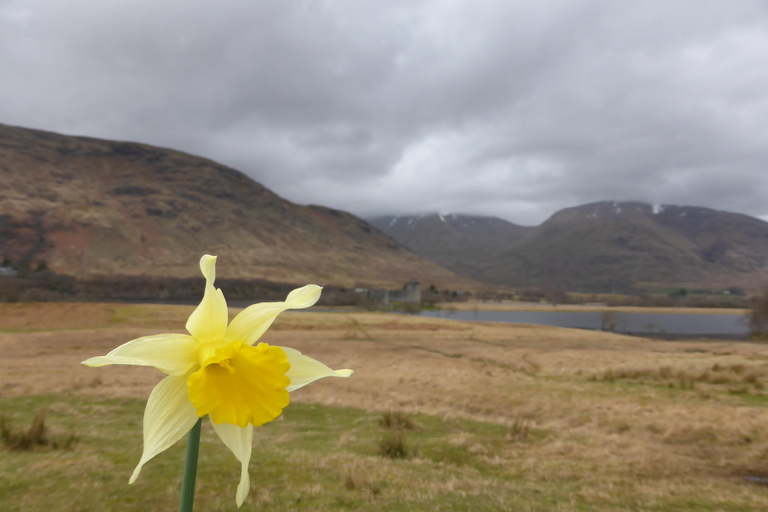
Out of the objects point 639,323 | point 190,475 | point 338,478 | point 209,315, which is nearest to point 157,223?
point 639,323

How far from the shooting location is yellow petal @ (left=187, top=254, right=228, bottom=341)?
58.8 inches

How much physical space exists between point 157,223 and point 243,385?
456 ft

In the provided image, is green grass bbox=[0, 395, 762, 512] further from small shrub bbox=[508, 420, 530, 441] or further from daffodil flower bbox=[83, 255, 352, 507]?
daffodil flower bbox=[83, 255, 352, 507]

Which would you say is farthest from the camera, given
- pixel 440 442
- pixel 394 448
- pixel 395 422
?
pixel 395 422

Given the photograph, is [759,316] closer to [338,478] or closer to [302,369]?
[338,478]

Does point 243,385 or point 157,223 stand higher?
point 157,223

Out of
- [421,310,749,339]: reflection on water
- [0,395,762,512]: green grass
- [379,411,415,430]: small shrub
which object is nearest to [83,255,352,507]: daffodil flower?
[0,395,762,512]: green grass

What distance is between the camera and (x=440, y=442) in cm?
752

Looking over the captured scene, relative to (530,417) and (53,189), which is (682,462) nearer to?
(530,417)

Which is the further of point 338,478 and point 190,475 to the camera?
point 338,478

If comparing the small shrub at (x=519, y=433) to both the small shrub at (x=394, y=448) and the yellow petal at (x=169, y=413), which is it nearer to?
the small shrub at (x=394, y=448)

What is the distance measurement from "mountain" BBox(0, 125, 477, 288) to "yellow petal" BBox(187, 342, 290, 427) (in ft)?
288

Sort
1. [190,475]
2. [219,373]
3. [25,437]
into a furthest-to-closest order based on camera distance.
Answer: [25,437], [219,373], [190,475]

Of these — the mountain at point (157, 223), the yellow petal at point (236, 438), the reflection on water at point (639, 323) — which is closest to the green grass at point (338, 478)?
the yellow petal at point (236, 438)
